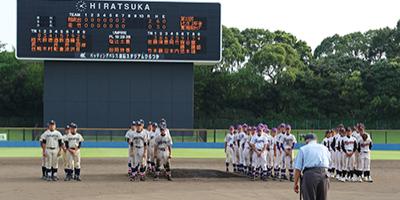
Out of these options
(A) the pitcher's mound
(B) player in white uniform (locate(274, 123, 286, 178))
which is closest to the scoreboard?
(A) the pitcher's mound

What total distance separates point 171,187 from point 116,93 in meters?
21.6

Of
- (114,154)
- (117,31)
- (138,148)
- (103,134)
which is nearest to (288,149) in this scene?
(138,148)

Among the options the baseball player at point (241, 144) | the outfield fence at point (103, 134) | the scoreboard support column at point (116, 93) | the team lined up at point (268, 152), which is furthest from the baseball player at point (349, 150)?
the scoreboard support column at point (116, 93)

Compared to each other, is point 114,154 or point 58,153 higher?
point 58,153

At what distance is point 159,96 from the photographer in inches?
1540

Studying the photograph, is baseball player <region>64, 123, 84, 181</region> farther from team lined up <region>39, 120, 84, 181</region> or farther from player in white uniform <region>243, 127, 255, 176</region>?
player in white uniform <region>243, 127, 255, 176</region>

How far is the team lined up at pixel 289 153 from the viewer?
20.4 m

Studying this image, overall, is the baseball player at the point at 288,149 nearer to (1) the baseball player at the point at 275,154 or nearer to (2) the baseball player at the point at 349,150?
(1) the baseball player at the point at 275,154

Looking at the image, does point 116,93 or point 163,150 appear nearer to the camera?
point 163,150

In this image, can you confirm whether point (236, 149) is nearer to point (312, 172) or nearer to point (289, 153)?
point (289, 153)

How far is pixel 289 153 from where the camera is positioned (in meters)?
20.3

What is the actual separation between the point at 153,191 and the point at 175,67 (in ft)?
74.3

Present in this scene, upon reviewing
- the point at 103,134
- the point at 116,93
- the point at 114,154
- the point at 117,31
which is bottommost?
the point at 114,154

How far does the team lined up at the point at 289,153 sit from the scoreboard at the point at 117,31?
1622cm
